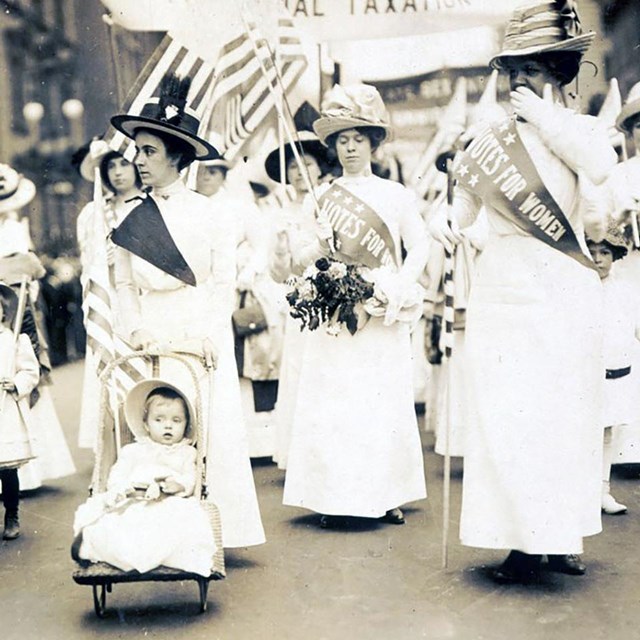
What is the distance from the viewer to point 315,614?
172 inches

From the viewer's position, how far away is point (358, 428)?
5918 mm

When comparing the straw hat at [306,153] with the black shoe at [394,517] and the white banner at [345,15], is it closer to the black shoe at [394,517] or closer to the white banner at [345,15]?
the white banner at [345,15]

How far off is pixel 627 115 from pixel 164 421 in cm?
370

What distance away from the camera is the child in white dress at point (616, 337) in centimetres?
603

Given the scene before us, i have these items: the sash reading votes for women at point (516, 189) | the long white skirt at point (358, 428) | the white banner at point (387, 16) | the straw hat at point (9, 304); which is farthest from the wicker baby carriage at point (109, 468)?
the white banner at point (387, 16)

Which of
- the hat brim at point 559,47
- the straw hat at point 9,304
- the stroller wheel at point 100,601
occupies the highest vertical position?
the hat brim at point 559,47

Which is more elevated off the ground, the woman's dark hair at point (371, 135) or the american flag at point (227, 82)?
the american flag at point (227, 82)

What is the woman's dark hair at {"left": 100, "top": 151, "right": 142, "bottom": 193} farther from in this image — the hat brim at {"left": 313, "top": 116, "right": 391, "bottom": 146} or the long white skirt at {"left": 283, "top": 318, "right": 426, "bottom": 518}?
the long white skirt at {"left": 283, "top": 318, "right": 426, "bottom": 518}

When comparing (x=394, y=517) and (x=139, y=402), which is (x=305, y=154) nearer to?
(x=394, y=517)

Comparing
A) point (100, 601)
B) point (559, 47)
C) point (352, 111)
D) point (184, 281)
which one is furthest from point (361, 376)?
point (559, 47)

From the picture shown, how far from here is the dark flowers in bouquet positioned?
5.56 meters

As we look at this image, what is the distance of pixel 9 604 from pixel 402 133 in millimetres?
5244

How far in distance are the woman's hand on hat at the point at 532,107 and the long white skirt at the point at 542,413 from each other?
0.53 metres

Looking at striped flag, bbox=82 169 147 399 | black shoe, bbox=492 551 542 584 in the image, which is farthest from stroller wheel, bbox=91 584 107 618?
striped flag, bbox=82 169 147 399
